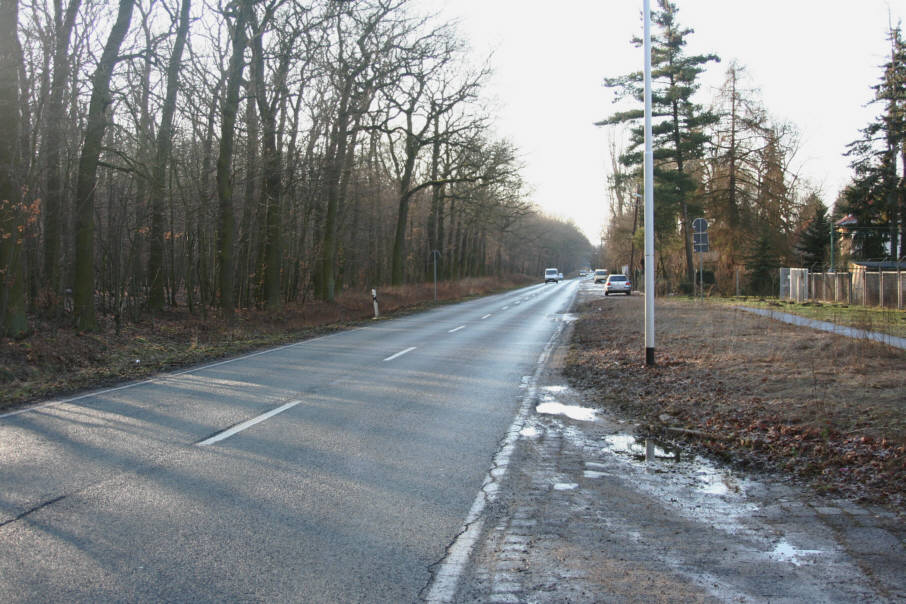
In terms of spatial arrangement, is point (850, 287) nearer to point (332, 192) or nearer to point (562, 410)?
point (332, 192)

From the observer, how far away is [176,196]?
23219 mm

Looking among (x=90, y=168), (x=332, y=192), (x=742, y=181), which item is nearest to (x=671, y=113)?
(x=742, y=181)

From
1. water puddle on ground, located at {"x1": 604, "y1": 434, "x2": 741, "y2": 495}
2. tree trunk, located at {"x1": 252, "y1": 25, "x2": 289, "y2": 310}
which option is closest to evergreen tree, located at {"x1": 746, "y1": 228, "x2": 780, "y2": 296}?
tree trunk, located at {"x1": 252, "y1": 25, "x2": 289, "y2": 310}

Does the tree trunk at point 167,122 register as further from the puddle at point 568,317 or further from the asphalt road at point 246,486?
the puddle at point 568,317

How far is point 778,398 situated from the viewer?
8.16 m

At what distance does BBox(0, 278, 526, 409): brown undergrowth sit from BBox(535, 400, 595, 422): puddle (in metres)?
7.27

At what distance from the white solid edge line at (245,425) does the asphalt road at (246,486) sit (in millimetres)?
44

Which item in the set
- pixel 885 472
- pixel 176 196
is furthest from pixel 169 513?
pixel 176 196

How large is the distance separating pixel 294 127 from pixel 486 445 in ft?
75.2

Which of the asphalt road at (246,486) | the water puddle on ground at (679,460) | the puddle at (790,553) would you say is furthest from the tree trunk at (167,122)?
the puddle at (790,553)

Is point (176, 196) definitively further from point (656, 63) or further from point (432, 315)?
point (656, 63)

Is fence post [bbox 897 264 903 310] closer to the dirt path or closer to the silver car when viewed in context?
the dirt path

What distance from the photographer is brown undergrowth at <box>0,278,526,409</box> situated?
36.9 ft

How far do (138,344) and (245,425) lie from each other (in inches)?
379
